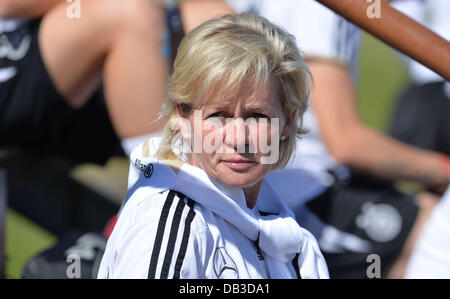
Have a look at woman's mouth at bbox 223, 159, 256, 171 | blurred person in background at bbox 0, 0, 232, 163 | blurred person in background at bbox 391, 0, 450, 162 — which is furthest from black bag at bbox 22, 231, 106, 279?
blurred person in background at bbox 391, 0, 450, 162

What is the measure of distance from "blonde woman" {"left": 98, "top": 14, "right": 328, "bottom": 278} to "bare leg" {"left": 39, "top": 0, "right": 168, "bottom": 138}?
941 mm

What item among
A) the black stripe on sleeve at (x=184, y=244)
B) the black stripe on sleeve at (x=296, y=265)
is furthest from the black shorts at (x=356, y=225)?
the black stripe on sleeve at (x=184, y=244)

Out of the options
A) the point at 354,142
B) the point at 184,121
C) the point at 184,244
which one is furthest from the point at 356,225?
the point at 184,244

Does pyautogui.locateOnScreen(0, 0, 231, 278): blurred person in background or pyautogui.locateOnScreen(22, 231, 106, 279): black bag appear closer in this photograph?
pyautogui.locateOnScreen(22, 231, 106, 279): black bag

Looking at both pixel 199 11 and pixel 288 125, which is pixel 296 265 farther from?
pixel 199 11

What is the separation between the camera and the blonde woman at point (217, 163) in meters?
0.91

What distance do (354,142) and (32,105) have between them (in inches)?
44.4

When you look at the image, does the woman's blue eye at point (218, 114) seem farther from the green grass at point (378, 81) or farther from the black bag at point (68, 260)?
the green grass at point (378, 81)

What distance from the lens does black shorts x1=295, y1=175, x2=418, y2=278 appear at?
7.43 feet

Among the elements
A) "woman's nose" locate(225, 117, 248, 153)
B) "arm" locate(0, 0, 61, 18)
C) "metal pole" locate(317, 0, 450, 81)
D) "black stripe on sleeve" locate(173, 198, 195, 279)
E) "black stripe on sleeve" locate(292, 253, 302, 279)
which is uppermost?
"metal pole" locate(317, 0, 450, 81)

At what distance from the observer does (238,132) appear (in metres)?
0.97

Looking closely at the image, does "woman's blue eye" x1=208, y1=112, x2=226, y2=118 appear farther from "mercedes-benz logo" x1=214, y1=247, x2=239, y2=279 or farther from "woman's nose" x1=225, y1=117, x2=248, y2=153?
"mercedes-benz logo" x1=214, y1=247, x2=239, y2=279

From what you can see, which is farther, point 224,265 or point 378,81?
point 378,81

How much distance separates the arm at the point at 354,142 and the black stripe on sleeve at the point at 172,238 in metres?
1.42
